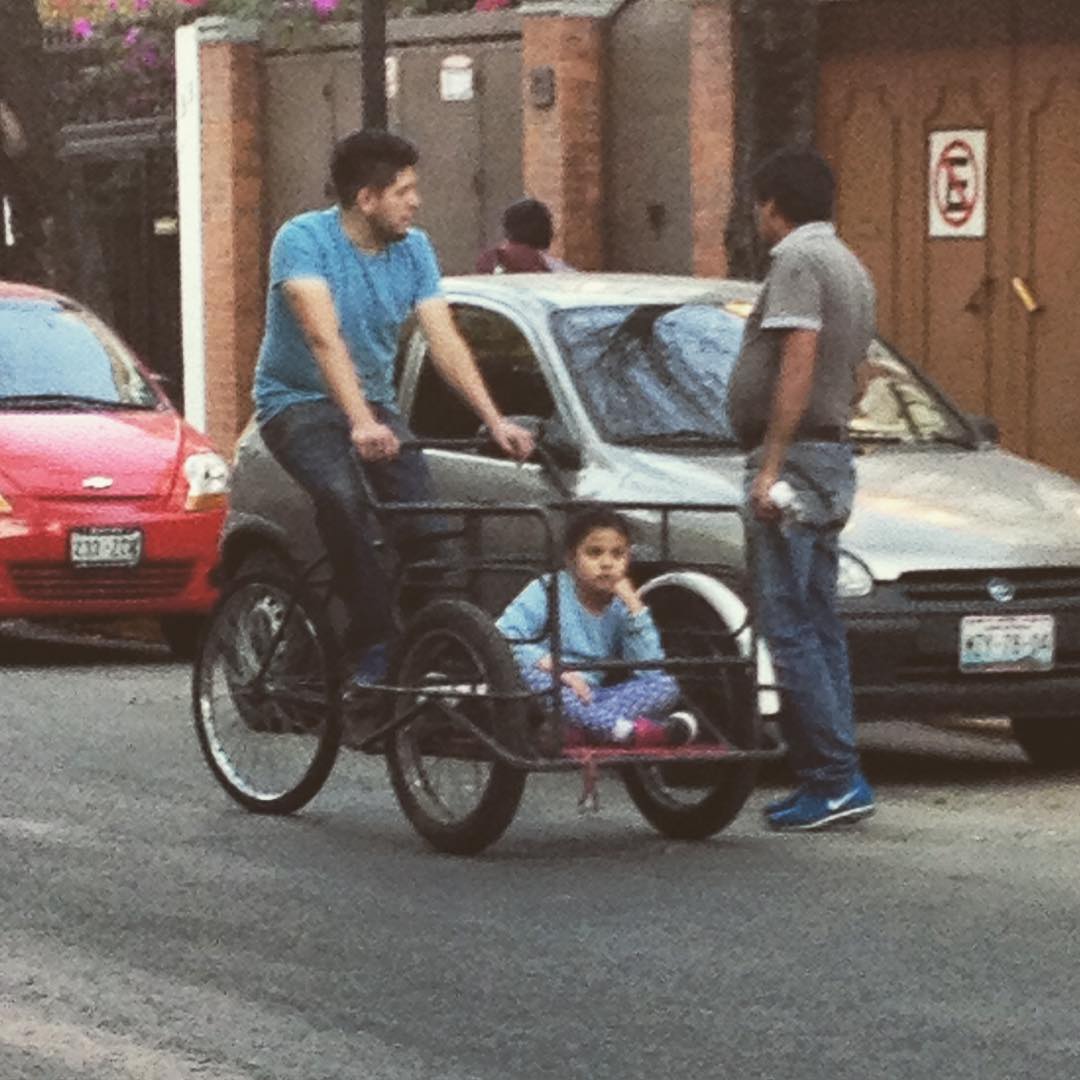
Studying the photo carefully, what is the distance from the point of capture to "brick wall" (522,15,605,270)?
82.1 ft

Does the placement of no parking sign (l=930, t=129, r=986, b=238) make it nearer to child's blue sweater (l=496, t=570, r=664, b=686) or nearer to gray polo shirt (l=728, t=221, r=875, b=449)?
gray polo shirt (l=728, t=221, r=875, b=449)

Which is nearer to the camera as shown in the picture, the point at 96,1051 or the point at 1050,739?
the point at 96,1051

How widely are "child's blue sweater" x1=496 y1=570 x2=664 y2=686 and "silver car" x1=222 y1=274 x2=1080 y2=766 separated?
0.93 feet

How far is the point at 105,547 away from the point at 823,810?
661 cm

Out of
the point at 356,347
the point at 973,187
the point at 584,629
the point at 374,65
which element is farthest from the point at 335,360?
the point at 973,187

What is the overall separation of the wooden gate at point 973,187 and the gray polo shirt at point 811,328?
10.0m

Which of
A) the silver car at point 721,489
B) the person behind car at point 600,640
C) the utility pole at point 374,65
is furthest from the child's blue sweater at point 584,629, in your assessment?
the utility pole at point 374,65

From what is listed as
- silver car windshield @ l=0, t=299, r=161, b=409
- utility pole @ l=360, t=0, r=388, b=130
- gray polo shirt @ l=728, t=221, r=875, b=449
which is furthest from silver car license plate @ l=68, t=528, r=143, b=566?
gray polo shirt @ l=728, t=221, r=875, b=449

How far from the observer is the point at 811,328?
38.7ft

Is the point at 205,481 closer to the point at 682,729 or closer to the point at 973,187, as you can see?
the point at 973,187

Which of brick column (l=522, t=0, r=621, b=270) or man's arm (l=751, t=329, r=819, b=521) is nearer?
man's arm (l=751, t=329, r=819, b=521)

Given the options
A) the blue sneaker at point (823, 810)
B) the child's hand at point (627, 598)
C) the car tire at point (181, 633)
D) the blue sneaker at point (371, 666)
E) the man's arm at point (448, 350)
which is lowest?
the car tire at point (181, 633)

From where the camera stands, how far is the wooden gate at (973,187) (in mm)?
21953

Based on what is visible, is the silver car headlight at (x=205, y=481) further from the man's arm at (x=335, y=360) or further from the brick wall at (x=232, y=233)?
the brick wall at (x=232, y=233)
